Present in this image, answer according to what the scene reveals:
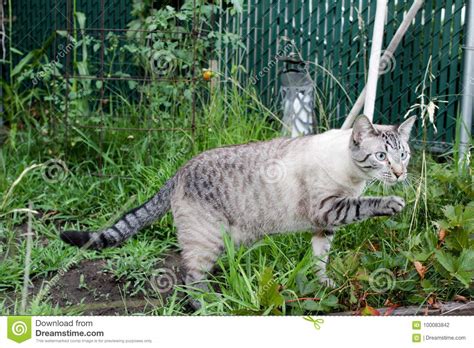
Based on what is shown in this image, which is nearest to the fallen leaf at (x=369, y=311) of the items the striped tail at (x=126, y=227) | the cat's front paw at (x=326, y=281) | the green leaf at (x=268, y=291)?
the cat's front paw at (x=326, y=281)

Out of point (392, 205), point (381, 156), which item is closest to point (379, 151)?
point (381, 156)

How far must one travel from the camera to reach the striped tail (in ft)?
10.4

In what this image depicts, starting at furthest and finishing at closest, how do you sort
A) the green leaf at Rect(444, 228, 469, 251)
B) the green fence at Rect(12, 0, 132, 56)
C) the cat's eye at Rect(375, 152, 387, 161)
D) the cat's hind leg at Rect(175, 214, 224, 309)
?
the green fence at Rect(12, 0, 132, 56), the cat's hind leg at Rect(175, 214, 224, 309), the cat's eye at Rect(375, 152, 387, 161), the green leaf at Rect(444, 228, 469, 251)

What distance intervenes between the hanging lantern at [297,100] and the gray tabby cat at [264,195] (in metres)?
0.98

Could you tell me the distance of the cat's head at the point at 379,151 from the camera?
3.14 meters

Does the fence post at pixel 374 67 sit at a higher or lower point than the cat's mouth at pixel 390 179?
higher

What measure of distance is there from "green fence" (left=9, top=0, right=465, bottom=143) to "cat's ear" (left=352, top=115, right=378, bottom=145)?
1.58 metres

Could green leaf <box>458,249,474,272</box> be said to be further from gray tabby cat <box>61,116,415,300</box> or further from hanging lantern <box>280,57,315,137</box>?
hanging lantern <box>280,57,315,137</box>

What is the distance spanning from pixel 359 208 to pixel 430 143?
1.70 m

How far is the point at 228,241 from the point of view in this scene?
3359 millimetres

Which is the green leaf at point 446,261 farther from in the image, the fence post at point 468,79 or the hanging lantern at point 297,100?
the hanging lantern at point 297,100

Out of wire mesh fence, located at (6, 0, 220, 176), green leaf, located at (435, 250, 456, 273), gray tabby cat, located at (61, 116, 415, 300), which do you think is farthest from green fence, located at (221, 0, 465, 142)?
green leaf, located at (435, 250, 456, 273)

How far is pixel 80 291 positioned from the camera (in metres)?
3.47
